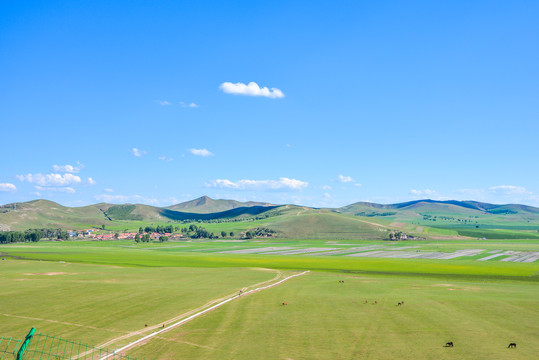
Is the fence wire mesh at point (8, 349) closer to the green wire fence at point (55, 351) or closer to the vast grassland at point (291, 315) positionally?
the green wire fence at point (55, 351)

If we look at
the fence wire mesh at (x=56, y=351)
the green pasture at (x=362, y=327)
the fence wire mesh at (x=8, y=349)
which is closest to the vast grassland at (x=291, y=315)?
the green pasture at (x=362, y=327)

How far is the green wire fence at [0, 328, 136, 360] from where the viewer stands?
116 ft

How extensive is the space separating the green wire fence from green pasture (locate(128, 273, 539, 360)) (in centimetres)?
290

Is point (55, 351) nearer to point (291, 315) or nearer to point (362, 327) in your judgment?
point (291, 315)

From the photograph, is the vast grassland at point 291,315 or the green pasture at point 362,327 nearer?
the green pasture at point 362,327

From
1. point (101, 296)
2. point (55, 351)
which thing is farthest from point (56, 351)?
point (101, 296)

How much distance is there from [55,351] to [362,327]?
30318mm

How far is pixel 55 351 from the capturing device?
124 ft

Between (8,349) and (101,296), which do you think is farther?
(101,296)

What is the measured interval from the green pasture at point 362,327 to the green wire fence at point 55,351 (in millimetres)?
2902

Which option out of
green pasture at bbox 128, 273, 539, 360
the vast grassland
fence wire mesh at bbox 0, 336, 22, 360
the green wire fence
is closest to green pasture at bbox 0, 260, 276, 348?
the vast grassland

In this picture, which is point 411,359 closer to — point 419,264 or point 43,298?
point 43,298

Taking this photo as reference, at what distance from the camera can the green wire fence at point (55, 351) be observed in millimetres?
35500

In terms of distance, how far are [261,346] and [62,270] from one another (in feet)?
269
